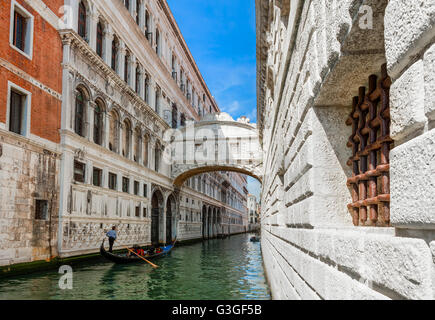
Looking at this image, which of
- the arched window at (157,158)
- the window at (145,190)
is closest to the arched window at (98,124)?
the window at (145,190)

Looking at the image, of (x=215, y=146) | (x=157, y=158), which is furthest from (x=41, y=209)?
(x=215, y=146)

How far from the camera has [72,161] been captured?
10906 millimetres

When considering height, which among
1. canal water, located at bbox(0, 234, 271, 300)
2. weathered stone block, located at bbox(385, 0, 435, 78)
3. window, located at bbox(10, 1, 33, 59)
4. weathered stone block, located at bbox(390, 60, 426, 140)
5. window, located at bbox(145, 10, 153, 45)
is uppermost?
window, located at bbox(145, 10, 153, 45)

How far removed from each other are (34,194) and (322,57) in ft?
28.6

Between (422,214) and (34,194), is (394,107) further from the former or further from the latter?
(34,194)

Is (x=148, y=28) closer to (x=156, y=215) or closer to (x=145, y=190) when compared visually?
(x=145, y=190)

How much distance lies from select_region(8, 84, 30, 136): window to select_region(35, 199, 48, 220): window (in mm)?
1679

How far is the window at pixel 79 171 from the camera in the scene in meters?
11.2

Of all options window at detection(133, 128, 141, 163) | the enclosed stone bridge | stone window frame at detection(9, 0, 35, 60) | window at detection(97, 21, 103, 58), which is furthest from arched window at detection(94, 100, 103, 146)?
the enclosed stone bridge

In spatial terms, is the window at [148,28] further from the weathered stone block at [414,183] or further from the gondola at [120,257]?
the weathered stone block at [414,183]

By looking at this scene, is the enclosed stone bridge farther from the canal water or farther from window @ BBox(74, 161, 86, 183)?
the canal water

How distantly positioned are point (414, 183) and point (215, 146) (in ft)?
63.3

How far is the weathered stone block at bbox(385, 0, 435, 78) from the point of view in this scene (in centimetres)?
102

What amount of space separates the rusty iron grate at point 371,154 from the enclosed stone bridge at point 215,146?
1758cm
